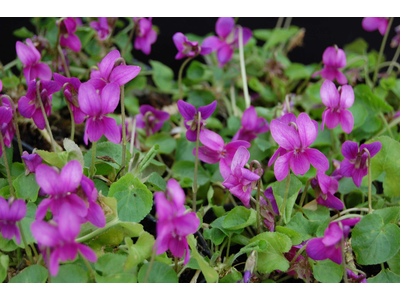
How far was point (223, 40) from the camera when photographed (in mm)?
1273

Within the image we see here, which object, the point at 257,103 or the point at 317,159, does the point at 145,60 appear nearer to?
the point at 257,103

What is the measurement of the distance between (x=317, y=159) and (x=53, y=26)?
1.15 m

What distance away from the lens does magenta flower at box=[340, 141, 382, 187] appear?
2.46 feet

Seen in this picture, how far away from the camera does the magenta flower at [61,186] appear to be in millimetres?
535

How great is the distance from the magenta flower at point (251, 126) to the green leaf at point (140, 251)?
17.8 inches

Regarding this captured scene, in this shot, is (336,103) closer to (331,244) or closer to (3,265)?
(331,244)

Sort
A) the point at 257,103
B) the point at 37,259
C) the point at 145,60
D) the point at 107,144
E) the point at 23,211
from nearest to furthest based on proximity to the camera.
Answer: the point at 23,211
the point at 37,259
the point at 107,144
the point at 257,103
the point at 145,60

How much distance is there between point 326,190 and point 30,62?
2.32 ft

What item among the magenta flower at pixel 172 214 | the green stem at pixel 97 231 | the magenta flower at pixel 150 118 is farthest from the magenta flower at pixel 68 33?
the magenta flower at pixel 172 214

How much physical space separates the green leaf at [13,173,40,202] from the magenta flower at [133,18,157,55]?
2.19ft

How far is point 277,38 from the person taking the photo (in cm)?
159

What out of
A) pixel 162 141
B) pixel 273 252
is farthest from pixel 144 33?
pixel 273 252

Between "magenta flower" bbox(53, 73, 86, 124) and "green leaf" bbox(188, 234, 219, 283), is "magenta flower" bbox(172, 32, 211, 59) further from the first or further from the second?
"green leaf" bbox(188, 234, 219, 283)

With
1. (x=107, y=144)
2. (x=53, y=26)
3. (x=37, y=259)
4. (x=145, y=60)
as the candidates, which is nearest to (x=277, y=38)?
(x=145, y=60)
